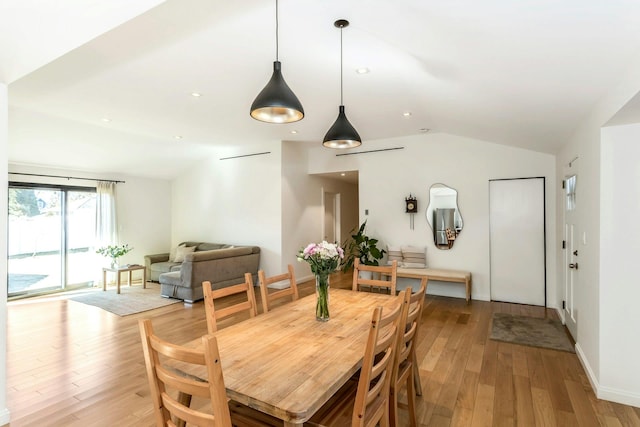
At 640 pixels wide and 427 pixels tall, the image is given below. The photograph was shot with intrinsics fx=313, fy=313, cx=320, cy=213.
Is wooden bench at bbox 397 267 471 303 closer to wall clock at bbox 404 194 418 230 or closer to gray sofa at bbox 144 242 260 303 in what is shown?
wall clock at bbox 404 194 418 230

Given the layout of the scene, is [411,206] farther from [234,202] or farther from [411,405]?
[411,405]

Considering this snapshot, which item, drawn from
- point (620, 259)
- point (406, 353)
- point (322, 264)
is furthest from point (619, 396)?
point (322, 264)

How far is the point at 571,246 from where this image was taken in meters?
3.63

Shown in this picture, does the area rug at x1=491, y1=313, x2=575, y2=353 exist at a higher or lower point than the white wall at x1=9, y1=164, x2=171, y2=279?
lower

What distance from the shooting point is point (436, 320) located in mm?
4332

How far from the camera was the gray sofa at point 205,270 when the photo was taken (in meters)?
5.29

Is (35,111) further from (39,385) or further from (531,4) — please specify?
(531,4)

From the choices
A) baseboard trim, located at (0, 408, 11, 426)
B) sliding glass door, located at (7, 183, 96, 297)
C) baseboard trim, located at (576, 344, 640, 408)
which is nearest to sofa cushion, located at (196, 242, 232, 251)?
sliding glass door, located at (7, 183, 96, 297)

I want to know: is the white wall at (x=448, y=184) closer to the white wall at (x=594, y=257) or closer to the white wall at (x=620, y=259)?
the white wall at (x=594, y=257)

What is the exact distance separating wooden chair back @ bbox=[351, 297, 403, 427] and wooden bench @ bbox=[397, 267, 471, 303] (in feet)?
12.1

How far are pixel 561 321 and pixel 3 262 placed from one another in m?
5.90

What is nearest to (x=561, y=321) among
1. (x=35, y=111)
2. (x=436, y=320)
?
(x=436, y=320)

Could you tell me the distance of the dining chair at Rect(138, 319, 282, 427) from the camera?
1.05 m

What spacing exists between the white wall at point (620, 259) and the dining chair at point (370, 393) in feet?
6.48
